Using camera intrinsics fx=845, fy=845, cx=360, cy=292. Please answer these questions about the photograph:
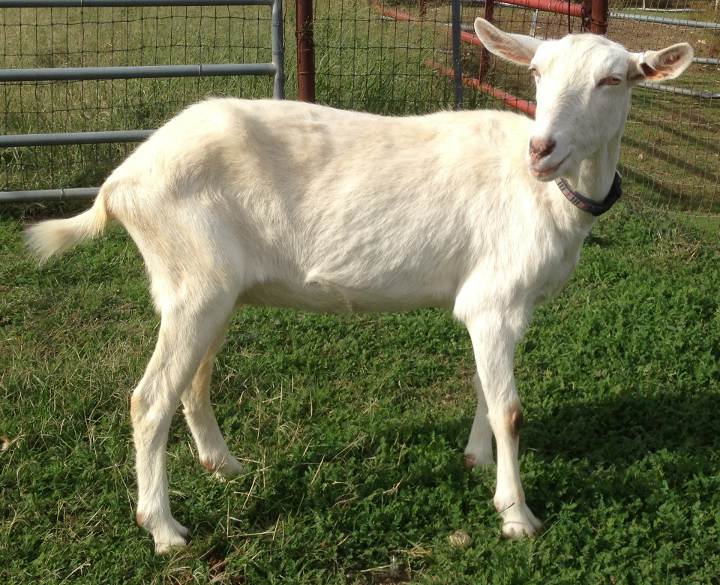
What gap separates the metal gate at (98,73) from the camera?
20.0 ft

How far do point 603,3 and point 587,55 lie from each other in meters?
3.72

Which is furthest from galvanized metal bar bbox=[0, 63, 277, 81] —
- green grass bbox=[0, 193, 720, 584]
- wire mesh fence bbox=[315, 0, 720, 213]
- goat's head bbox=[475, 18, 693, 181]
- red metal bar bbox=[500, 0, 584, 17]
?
goat's head bbox=[475, 18, 693, 181]

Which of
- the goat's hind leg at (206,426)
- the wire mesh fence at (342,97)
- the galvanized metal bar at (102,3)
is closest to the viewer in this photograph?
the goat's hind leg at (206,426)

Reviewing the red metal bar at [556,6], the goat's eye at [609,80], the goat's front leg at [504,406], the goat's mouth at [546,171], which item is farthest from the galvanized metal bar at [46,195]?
the goat's eye at [609,80]

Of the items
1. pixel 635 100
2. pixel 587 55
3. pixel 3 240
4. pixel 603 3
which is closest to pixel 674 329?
pixel 587 55

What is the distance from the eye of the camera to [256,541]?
3.26 m

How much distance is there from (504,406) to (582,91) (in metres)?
1.27

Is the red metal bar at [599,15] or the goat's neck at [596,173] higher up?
the red metal bar at [599,15]

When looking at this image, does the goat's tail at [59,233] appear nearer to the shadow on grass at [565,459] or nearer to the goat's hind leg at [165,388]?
the goat's hind leg at [165,388]

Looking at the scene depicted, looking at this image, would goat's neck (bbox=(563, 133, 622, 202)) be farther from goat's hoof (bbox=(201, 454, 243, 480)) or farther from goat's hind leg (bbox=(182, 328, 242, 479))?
goat's hoof (bbox=(201, 454, 243, 480))

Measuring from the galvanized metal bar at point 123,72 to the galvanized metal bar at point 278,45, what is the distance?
0.05m

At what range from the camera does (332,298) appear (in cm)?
352

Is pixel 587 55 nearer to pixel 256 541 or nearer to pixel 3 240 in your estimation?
pixel 256 541

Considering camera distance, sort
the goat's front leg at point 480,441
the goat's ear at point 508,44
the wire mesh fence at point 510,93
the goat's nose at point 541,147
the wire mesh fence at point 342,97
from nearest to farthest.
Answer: the goat's nose at point 541,147 < the goat's ear at point 508,44 < the goat's front leg at point 480,441 < the wire mesh fence at point 342,97 < the wire mesh fence at point 510,93
